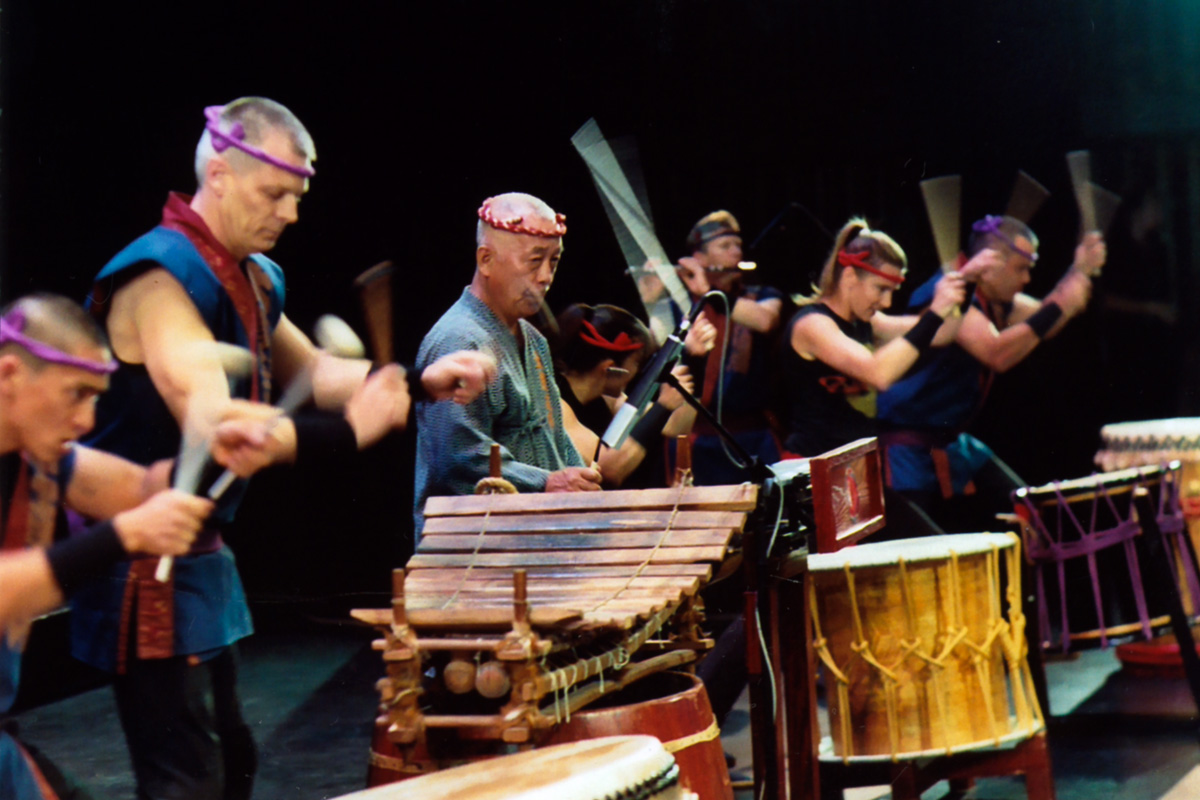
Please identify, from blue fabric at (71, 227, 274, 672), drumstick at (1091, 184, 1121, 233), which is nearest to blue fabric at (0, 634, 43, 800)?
blue fabric at (71, 227, 274, 672)

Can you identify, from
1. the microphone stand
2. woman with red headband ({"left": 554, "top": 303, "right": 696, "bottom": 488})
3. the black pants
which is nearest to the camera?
the black pants

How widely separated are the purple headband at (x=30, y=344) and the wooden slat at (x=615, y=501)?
892mm

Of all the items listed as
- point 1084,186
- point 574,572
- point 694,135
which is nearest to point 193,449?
point 574,572

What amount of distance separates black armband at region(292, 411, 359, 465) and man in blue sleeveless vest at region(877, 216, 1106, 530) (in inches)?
106

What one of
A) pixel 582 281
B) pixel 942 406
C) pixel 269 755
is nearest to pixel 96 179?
pixel 269 755

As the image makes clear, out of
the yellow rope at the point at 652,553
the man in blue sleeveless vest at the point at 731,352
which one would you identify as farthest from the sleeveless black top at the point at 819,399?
the yellow rope at the point at 652,553

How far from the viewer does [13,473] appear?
2.14 meters

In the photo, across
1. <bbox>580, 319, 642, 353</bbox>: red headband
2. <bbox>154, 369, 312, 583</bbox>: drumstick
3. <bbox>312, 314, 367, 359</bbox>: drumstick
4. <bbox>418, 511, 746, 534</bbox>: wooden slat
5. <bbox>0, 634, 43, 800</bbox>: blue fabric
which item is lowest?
<bbox>0, 634, 43, 800</bbox>: blue fabric

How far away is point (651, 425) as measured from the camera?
12.6 feet

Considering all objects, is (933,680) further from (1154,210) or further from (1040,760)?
(1154,210)

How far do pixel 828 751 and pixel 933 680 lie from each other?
355 mm

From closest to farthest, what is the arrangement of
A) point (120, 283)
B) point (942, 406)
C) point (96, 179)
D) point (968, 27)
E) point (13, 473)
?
point (13, 473) < point (120, 283) < point (96, 179) < point (942, 406) < point (968, 27)

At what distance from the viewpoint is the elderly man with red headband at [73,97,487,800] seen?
235 centimetres

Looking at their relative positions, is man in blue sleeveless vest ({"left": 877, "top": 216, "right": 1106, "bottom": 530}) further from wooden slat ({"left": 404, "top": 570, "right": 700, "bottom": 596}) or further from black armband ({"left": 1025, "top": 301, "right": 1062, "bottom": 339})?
wooden slat ({"left": 404, "top": 570, "right": 700, "bottom": 596})
